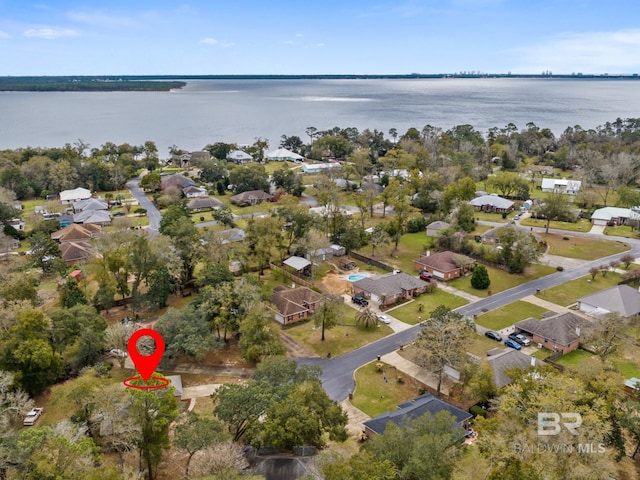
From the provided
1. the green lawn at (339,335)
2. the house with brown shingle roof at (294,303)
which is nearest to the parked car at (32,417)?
the green lawn at (339,335)

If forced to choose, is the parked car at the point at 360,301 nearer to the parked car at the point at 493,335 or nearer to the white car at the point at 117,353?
→ the parked car at the point at 493,335

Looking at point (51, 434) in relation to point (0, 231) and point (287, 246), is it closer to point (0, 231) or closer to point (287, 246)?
point (287, 246)

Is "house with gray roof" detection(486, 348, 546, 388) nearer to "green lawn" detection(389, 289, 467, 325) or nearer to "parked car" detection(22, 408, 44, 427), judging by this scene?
"green lawn" detection(389, 289, 467, 325)

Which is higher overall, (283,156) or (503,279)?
(283,156)

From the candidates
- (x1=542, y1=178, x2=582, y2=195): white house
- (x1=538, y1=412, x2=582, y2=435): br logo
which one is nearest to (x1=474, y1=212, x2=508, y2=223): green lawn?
(x1=542, y1=178, x2=582, y2=195): white house

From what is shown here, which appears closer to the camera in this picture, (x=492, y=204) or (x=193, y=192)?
(x=492, y=204)

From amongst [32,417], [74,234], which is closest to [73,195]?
[74,234]

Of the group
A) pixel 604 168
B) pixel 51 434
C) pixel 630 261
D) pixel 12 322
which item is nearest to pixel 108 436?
pixel 51 434

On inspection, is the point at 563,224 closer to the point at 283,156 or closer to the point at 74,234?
the point at 283,156
